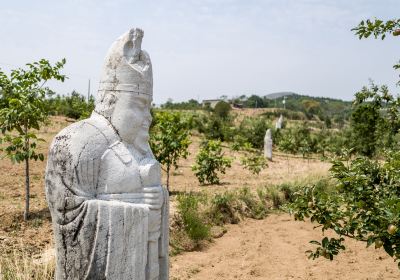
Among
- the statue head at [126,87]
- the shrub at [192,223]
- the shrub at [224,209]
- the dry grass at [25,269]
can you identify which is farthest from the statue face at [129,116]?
the shrub at [224,209]

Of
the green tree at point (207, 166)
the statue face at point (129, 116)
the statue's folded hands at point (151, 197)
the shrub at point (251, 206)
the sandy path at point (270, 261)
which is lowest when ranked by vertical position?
the sandy path at point (270, 261)

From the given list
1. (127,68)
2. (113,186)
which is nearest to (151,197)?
(113,186)

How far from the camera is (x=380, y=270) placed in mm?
8180

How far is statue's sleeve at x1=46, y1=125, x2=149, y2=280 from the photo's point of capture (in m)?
2.90

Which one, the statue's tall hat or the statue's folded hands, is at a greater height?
the statue's tall hat

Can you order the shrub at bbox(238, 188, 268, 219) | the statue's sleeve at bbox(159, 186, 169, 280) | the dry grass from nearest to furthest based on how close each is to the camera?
the statue's sleeve at bbox(159, 186, 169, 280)
the dry grass
the shrub at bbox(238, 188, 268, 219)

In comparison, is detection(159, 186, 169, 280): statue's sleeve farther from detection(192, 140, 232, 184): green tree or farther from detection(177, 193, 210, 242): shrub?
detection(192, 140, 232, 184): green tree

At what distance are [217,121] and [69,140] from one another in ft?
81.6

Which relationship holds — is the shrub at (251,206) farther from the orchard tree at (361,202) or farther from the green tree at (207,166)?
the orchard tree at (361,202)

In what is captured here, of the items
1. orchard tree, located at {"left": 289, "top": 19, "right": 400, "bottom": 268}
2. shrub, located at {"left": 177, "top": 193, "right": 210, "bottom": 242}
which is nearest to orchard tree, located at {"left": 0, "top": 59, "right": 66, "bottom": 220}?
shrub, located at {"left": 177, "top": 193, "right": 210, "bottom": 242}

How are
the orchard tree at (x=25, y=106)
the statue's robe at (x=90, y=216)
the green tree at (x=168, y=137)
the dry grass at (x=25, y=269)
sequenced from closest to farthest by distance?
the statue's robe at (x=90, y=216)
the dry grass at (x=25, y=269)
the orchard tree at (x=25, y=106)
the green tree at (x=168, y=137)

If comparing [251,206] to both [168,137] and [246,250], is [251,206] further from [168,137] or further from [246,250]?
[168,137]

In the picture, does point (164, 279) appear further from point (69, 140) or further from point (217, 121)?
point (217, 121)

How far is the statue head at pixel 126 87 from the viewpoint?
10.4 feet
